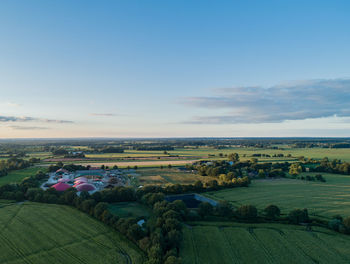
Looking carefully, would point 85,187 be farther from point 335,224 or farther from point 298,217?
point 335,224

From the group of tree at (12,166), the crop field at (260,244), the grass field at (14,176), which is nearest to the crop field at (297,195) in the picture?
the crop field at (260,244)

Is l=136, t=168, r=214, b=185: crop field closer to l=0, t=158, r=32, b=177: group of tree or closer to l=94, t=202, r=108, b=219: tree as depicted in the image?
l=94, t=202, r=108, b=219: tree

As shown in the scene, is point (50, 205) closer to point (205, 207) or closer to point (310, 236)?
point (205, 207)

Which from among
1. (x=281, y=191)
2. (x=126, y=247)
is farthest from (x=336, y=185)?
(x=126, y=247)

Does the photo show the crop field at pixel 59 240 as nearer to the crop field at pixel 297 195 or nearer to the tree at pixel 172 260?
the tree at pixel 172 260

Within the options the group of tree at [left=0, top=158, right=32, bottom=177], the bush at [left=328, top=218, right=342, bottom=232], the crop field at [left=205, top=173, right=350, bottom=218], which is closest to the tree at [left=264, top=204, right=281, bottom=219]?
the crop field at [left=205, top=173, right=350, bottom=218]
